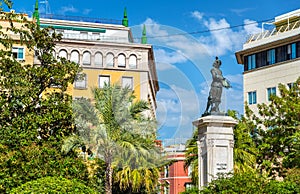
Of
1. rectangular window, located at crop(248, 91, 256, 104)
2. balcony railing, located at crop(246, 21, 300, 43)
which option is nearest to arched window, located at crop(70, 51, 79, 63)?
balcony railing, located at crop(246, 21, 300, 43)

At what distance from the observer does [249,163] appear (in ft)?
98.8

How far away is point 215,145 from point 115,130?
812cm

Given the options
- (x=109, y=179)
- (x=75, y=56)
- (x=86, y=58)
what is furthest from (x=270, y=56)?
(x=109, y=179)

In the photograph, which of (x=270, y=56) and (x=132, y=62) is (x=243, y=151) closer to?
(x=270, y=56)

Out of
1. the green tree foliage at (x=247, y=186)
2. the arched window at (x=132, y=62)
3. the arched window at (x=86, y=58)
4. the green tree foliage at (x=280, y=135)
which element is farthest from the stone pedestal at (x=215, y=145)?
the arched window at (x=132, y=62)

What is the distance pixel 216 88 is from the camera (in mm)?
21812

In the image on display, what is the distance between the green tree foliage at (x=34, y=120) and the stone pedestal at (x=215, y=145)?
7629 millimetres

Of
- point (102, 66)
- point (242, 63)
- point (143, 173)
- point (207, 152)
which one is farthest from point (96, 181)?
point (242, 63)

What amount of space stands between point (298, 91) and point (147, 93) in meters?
19.9

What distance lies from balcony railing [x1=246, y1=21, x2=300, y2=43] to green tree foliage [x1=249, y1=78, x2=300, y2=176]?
14.3 meters

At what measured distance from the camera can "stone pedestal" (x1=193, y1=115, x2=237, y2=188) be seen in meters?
20.9

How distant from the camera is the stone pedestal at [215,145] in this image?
823 inches

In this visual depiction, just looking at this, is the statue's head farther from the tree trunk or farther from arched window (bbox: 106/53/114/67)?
arched window (bbox: 106/53/114/67)

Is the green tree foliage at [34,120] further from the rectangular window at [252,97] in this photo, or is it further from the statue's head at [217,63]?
the rectangular window at [252,97]
